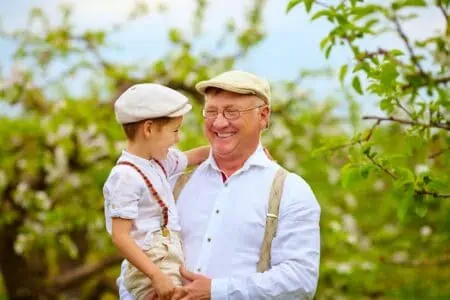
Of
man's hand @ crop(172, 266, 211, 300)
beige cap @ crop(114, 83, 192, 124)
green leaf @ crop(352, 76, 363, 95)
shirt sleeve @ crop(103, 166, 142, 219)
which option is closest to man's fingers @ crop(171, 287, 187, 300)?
man's hand @ crop(172, 266, 211, 300)

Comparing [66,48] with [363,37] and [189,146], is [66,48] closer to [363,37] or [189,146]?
[189,146]

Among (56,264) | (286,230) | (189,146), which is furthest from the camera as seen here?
(56,264)

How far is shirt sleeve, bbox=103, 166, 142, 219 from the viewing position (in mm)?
2967

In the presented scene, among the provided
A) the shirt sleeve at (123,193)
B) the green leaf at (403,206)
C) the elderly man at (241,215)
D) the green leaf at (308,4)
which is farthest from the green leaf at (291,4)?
the shirt sleeve at (123,193)

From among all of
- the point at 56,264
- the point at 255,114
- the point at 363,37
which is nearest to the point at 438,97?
the point at 363,37

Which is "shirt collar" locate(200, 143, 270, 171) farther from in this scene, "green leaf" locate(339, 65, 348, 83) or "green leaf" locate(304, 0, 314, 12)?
"green leaf" locate(339, 65, 348, 83)

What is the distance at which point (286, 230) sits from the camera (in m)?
3.04

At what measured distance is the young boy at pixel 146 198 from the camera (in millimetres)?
2965

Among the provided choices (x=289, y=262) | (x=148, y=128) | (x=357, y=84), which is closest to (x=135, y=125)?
(x=148, y=128)

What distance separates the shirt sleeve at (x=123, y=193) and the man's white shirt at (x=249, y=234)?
0.26m

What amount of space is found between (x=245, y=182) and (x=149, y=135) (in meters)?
0.36

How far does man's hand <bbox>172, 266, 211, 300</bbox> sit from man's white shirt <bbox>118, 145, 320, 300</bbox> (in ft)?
0.08

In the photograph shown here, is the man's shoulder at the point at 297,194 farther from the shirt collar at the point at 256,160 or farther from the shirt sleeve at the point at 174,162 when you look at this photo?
the shirt sleeve at the point at 174,162

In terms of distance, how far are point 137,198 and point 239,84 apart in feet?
1.56
